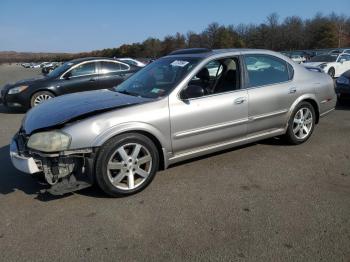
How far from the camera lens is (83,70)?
34.5 ft

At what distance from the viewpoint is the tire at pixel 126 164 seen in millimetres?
3938

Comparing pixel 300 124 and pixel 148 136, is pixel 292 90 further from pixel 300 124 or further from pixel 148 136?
pixel 148 136

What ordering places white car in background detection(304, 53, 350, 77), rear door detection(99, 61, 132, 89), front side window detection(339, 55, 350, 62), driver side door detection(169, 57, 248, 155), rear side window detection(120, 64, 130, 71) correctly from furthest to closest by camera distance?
1. front side window detection(339, 55, 350, 62)
2. white car in background detection(304, 53, 350, 77)
3. rear side window detection(120, 64, 130, 71)
4. rear door detection(99, 61, 132, 89)
5. driver side door detection(169, 57, 248, 155)

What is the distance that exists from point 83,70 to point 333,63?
1318 centimetres

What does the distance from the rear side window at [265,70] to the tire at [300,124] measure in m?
0.56

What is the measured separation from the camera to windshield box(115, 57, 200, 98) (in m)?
4.67

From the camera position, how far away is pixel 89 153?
3898 mm

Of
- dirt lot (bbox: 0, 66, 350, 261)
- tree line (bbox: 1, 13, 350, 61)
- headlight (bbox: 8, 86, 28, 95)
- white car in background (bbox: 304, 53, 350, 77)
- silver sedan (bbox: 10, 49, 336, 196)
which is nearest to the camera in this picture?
dirt lot (bbox: 0, 66, 350, 261)

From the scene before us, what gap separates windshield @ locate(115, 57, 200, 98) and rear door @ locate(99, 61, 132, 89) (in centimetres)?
519

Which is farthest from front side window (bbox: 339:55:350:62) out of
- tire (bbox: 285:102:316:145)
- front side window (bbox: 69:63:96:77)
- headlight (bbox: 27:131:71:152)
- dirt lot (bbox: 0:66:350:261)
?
headlight (bbox: 27:131:71:152)

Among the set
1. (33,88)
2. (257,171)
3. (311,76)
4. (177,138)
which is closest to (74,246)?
(177,138)

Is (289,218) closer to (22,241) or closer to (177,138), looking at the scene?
(177,138)

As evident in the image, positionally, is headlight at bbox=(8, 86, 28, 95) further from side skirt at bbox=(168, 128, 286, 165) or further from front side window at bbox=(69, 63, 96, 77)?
side skirt at bbox=(168, 128, 286, 165)

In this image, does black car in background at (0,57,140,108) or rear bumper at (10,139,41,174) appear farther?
black car in background at (0,57,140,108)
